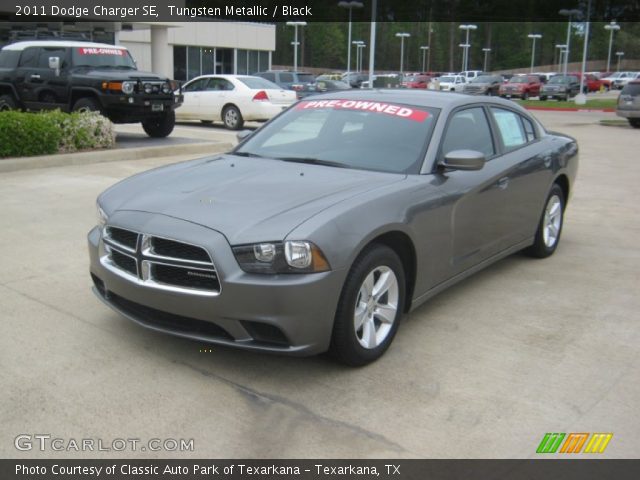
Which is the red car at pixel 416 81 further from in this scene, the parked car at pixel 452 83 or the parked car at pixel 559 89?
the parked car at pixel 559 89

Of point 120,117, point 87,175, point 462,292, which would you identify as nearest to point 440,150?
point 462,292

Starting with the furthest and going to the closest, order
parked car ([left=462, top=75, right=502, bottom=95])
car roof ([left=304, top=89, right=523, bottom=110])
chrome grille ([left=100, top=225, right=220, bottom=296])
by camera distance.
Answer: parked car ([left=462, top=75, right=502, bottom=95])
car roof ([left=304, top=89, right=523, bottom=110])
chrome grille ([left=100, top=225, right=220, bottom=296])

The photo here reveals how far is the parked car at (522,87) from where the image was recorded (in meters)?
49.1

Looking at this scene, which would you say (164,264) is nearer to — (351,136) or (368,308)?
(368,308)

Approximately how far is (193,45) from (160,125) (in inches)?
1073

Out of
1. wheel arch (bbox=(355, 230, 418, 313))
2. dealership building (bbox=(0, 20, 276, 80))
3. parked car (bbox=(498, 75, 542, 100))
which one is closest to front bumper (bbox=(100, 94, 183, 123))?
wheel arch (bbox=(355, 230, 418, 313))

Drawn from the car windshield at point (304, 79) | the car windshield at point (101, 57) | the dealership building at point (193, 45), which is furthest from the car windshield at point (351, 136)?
the dealership building at point (193, 45)

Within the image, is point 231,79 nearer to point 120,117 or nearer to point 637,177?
point 120,117

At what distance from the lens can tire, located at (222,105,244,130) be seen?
706 inches

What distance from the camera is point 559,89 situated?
48.2 meters

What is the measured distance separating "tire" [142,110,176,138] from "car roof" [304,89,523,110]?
9718mm

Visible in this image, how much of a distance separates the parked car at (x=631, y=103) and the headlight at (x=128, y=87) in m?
16.7

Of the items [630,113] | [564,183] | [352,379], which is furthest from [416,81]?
[352,379]

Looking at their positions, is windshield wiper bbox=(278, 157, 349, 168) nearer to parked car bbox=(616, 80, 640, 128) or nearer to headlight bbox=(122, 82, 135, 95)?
headlight bbox=(122, 82, 135, 95)
